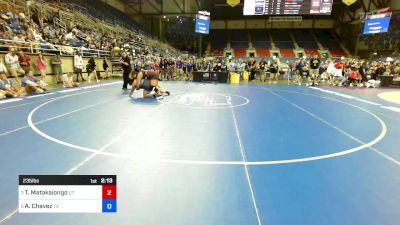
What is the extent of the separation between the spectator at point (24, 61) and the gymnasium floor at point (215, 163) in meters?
5.32

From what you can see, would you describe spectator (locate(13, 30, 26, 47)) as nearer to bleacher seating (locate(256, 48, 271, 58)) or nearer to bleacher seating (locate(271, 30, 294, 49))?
bleacher seating (locate(256, 48, 271, 58))

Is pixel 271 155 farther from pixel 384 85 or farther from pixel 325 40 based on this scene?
pixel 325 40

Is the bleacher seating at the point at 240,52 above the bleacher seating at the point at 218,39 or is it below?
below

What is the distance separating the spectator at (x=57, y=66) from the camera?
500 inches

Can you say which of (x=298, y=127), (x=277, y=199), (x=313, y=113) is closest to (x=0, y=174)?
(x=277, y=199)

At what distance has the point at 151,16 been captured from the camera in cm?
3741

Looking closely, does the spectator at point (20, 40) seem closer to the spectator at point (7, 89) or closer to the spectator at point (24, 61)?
the spectator at point (24, 61)

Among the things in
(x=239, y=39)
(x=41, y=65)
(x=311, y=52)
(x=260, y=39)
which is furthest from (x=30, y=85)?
(x=311, y=52)

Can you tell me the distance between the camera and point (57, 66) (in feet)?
42.2
